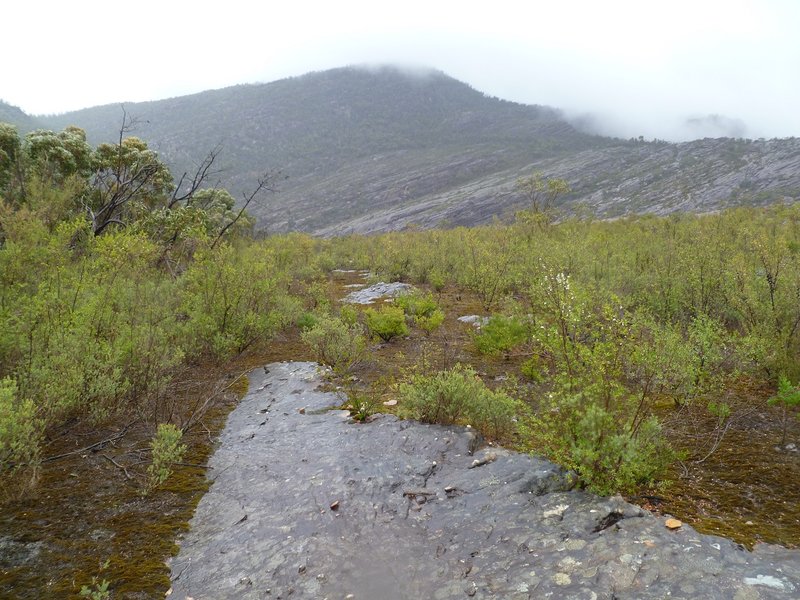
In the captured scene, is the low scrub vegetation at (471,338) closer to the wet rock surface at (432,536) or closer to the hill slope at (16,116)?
the wet rock surface at (432,536)

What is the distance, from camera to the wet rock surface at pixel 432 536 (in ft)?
11.7

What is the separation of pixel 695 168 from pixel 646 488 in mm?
93680

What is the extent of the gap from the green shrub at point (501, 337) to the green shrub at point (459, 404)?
3408mm

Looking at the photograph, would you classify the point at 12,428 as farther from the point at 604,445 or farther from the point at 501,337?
the point at 501,337

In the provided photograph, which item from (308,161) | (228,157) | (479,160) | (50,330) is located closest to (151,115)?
(228,157)

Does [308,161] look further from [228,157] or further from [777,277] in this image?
[777,277]

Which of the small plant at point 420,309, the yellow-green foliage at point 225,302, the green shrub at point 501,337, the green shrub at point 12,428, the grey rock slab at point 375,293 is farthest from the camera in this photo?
the grey rock slab at point 375,293

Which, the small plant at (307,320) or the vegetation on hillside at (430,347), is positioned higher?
the vegetation on hillside at (430,347)

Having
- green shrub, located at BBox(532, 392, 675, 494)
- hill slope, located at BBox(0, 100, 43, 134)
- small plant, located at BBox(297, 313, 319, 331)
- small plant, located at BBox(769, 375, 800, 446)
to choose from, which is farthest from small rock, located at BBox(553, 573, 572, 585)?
hill slope, located at BBox(0, 100, 43, 134)

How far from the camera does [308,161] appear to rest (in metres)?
134

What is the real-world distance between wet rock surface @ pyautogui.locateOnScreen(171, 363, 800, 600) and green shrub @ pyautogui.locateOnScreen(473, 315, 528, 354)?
4.08m

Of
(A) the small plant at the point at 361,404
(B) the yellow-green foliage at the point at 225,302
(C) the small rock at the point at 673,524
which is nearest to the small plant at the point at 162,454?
(A) the small plant at the point at 361,404

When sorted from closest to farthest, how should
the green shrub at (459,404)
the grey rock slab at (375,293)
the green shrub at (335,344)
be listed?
the green shrub at (459,404) < the green shrub at (335,344) < the grey rock slab at (375,293)

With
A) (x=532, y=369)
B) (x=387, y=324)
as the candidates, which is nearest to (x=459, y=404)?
(x=532, y=369)
